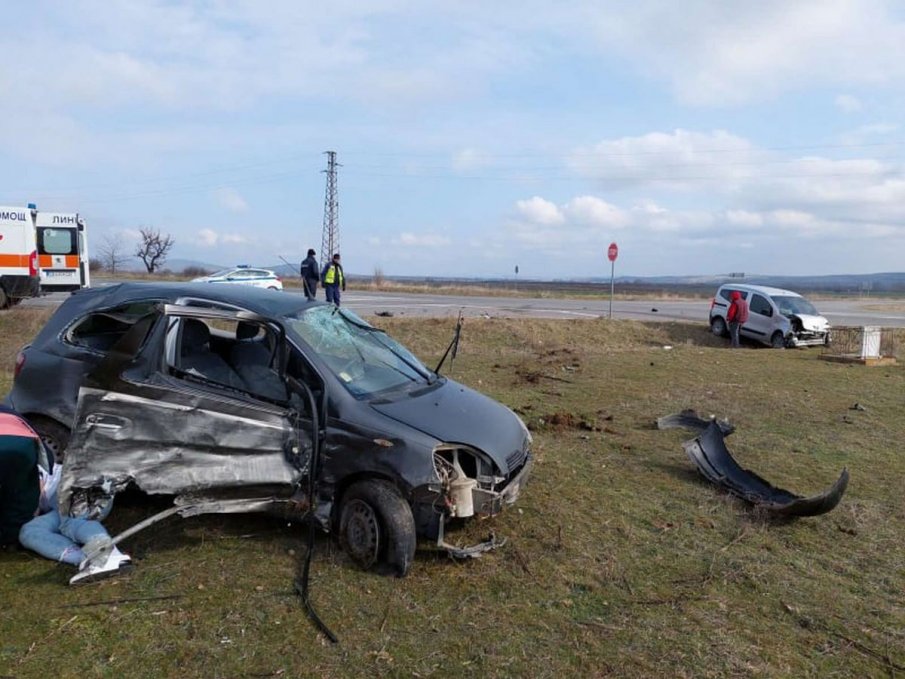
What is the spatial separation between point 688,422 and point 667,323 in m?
14.8

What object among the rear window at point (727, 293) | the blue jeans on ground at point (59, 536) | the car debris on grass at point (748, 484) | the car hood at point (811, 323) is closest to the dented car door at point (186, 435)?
the blue jeans on ground at point (59, 536)

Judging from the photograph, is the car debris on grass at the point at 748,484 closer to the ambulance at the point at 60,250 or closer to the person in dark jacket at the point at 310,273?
the person in dark jacket at the point at 310,273

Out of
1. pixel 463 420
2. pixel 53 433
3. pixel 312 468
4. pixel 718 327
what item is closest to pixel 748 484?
pixel 463 420

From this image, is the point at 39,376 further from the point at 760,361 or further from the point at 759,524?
the point at 760,361

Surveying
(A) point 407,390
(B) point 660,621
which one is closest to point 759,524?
(B) point 660,621

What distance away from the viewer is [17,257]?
19.8 meters

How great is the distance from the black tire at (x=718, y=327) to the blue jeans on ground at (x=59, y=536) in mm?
19983

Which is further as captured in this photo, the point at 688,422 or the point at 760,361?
the point at 760,361

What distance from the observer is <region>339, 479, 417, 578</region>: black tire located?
409 cm

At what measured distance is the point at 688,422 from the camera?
8367 mm

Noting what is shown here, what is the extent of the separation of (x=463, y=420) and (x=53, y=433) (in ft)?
10.3

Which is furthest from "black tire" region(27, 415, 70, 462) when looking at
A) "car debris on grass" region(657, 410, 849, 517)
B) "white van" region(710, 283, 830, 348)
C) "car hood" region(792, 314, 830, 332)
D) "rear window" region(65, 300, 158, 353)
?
"car hood" region(792, 314, 830, 332)

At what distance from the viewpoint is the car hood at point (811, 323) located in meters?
19.0

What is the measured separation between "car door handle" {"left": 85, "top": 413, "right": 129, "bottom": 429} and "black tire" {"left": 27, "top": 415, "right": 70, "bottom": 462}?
0.93 meters
